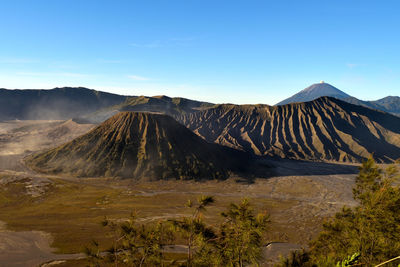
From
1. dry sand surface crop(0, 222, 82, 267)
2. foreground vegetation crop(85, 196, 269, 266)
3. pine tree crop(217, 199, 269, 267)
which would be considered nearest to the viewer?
pine tree crop(217, 199, 269, 267)

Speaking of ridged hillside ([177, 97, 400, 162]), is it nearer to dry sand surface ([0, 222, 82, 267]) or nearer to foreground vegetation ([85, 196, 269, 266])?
dry sand surface ([0, 222, 82, 267])

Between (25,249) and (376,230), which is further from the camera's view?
(25,249)

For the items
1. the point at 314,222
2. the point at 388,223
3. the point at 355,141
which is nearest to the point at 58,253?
the point at 388,223

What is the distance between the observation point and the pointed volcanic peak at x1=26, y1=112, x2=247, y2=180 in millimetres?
111562

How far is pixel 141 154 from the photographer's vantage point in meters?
120

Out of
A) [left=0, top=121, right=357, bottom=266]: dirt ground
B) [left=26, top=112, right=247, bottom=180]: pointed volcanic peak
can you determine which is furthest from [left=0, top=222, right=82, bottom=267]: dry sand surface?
[left=26, top=112, right=247, bottom=180]: pointed volcanic peak

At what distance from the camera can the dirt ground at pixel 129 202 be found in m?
51.4

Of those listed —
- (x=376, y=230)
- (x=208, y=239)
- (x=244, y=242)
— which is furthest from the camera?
(x=376, y=230)

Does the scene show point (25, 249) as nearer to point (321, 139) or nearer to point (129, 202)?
point (129, 202)

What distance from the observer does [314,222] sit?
6650cm

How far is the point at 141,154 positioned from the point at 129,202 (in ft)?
141

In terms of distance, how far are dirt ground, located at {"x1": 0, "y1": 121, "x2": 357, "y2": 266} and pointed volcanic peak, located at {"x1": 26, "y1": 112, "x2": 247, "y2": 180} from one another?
7.53 metres

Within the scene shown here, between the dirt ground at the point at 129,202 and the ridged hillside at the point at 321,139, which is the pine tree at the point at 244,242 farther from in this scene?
the ridged hillside at the point at 321,139

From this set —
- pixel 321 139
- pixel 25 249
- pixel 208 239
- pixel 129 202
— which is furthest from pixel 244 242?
pixel 321 139
